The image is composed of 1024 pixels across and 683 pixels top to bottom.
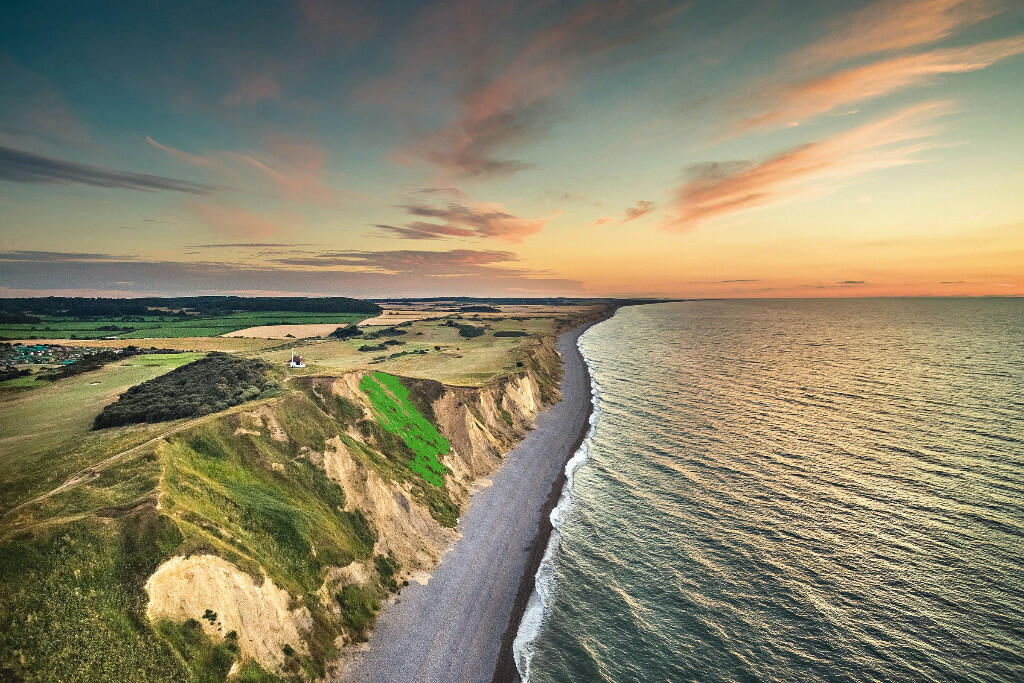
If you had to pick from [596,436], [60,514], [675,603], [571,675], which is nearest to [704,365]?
[596,436]

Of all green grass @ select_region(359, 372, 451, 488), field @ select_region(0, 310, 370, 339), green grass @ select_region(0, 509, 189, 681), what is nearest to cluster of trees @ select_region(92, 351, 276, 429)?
green grass @ select_region(359, 372, 451, 488)

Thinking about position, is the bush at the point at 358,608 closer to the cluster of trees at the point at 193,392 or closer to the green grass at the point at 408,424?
the green grass at the point at 408,424

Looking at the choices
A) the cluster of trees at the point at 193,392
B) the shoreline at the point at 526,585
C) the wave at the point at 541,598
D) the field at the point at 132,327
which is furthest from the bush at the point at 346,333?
the wave at the point at 541,598

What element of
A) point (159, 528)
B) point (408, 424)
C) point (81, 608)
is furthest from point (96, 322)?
point (81, 608)

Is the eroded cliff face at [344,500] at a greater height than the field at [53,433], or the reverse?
the field at [53,433]

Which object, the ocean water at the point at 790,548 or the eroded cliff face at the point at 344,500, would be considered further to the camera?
the ocean water at the point at 790,548

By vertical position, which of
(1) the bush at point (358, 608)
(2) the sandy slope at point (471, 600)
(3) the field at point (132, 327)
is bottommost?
(2) the sandy slope at point (471, 600)

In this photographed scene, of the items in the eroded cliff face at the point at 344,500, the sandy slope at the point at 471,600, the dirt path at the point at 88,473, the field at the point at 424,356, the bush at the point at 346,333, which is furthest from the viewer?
the bush at the point at 346,333

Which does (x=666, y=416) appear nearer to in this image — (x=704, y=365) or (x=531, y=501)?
(x=531, y=501)

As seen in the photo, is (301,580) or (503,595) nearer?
(301,580)
